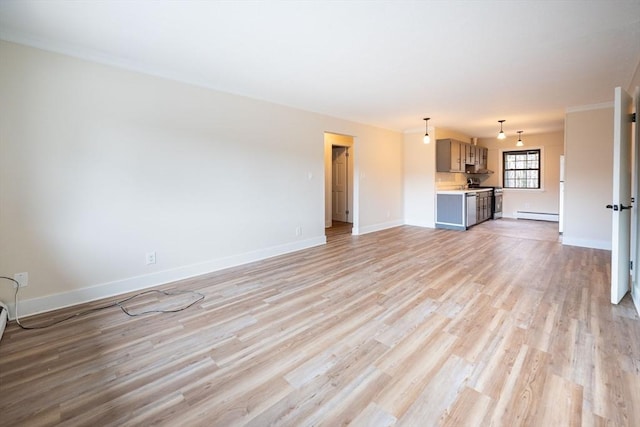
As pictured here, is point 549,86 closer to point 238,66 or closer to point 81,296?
point 238,66

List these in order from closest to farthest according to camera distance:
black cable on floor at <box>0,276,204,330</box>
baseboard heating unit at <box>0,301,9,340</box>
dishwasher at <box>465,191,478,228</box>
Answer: baseboard heating unit at <box>0,301,9,340</box> < black cable on floor at <box>0,276,204,330</box> < dishwasher at <box>465,191,478,228</box>

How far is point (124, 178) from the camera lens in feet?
10.2

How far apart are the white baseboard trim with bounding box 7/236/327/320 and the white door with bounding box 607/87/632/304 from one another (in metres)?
3.90

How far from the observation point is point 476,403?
154 cm

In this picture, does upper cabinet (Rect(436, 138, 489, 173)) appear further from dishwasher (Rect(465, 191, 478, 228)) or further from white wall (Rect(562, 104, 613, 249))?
white wall (Rect(562, 104, 613, 249))

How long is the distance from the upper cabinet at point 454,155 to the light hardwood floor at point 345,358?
4078 mm

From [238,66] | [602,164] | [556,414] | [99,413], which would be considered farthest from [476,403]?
[602,164]

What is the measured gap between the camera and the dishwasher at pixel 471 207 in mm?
6887

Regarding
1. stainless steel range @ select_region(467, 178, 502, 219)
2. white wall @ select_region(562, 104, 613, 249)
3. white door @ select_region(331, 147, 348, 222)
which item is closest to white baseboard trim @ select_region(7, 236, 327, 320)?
white door @ select_region(331, 147, 348, 222)

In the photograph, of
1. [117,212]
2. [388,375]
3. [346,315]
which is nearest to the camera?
[388,375]

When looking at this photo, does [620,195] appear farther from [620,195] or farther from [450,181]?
[450,181]

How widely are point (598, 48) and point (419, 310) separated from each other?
3042 mm

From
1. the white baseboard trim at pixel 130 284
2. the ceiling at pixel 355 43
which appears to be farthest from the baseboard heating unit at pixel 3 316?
the ceiling at pixel 355 43

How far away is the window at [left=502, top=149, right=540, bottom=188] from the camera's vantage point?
851 centimetres
